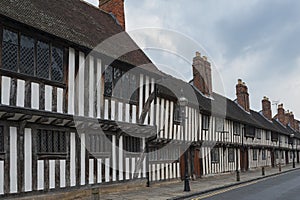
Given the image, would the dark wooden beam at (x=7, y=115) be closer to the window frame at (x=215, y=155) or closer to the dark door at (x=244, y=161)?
the window frame at (x=215, y=155)

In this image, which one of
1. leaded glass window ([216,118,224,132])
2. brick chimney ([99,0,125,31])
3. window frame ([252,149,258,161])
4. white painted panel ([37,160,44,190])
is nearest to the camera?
white painted panel ([37,160,44,190])

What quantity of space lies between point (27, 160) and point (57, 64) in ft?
9.83

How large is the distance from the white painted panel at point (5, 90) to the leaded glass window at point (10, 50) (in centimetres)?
32

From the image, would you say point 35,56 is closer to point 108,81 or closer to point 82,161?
point 108,81

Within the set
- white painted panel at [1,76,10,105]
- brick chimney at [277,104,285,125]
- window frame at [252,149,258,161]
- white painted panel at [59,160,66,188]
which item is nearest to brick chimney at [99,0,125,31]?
white painted panel at [59,160,66,188]

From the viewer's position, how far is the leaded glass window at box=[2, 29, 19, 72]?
9.45 metres

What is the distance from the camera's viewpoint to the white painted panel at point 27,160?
9863 millimetres

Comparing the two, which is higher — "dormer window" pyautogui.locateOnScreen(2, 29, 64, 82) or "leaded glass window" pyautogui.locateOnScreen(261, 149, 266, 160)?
"dormer window" pyautogui.locateOnScreen(2, 29, 64, 82)

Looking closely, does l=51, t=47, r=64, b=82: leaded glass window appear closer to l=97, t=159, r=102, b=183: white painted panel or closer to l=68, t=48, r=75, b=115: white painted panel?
l=68, t=48, r=75, b=115: white painted panel

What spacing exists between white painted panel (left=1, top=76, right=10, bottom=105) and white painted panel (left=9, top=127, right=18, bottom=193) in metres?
0.80

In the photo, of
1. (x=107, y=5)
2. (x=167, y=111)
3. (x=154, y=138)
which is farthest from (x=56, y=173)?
(x=107, y=5)

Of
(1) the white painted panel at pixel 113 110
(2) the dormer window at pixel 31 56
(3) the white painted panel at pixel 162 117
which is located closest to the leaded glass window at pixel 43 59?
(2) the dormer window at pixel 31 56

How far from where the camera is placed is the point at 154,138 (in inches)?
652

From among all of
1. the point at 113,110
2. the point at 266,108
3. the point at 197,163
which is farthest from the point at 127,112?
the point at 266,108
